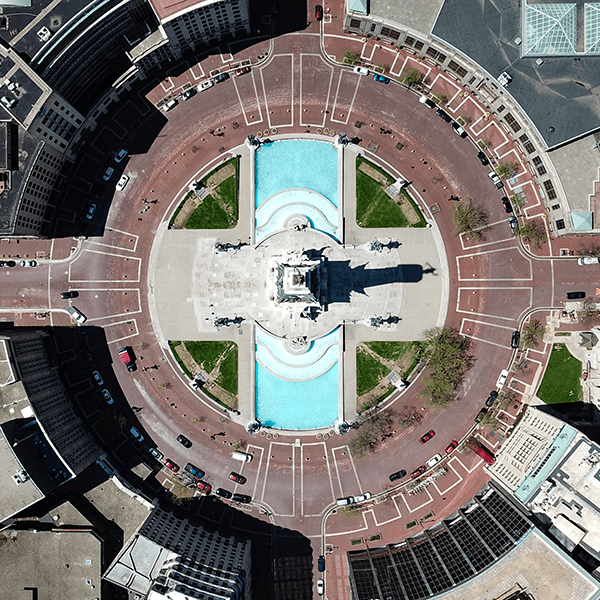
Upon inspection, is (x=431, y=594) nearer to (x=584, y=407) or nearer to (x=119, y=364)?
(x=584, y=407)

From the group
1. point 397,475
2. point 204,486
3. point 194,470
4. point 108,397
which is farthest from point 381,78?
point 204,486

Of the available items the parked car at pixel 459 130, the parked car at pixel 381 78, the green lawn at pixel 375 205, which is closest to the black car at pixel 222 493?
the green lawn at pixel 375 205

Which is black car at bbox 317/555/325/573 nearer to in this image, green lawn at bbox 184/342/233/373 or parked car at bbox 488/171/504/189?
green lawn at bbox 184/342/233/373

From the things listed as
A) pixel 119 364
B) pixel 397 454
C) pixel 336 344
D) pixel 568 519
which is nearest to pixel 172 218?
pixel 119 364

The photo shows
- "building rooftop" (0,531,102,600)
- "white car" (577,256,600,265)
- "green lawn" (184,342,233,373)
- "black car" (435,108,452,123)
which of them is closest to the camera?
"building rooftop" (0,531,102,600)

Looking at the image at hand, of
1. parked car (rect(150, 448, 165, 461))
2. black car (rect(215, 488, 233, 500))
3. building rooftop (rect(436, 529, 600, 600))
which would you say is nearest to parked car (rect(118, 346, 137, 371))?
parked car (rect(150, 448, 165, 461))
